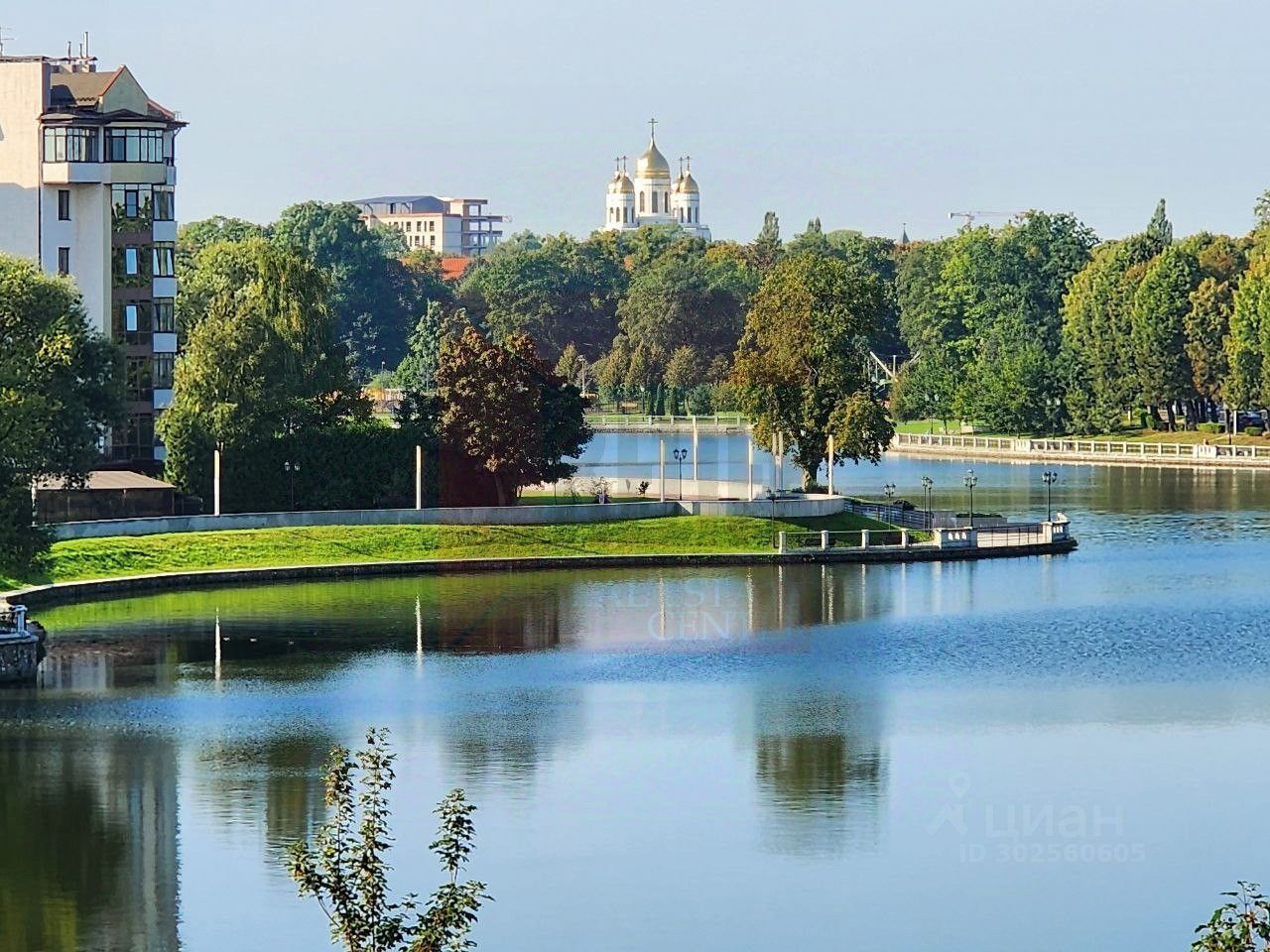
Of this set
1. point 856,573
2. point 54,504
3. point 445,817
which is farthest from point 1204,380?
point 445,817

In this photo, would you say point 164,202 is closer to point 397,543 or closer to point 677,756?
point 397,543

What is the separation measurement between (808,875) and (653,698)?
1882 cm

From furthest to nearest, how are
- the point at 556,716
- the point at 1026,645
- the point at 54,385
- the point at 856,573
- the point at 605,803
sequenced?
the point at 856,573, the point at 54,385, the point at 1026,645, the point at 556,716, the point at 605,803

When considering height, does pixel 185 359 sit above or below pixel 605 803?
above

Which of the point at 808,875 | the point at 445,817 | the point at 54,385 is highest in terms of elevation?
the point at 54,385

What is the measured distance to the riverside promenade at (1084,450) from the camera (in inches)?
6181

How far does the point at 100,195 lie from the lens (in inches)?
4001

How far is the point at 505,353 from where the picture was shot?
101 meters

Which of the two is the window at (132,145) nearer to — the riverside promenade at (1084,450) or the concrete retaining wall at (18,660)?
the concrete retaining wall at (18,660)

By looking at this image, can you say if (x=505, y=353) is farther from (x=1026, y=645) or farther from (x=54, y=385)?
(x=1026, y=645)

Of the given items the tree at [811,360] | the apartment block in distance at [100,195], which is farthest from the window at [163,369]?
the tree at [811,360]

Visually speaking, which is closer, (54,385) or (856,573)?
(54,385)

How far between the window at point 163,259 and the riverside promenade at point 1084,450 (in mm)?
74863

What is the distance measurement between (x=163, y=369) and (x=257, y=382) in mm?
5882
